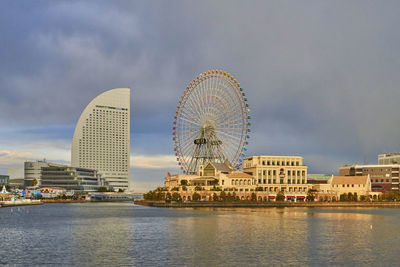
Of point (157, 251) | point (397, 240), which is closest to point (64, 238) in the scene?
point (157, 251)

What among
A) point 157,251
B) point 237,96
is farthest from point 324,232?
point 237,96

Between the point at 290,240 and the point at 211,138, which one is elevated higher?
the point at 211,138

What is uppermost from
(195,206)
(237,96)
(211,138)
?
(237,96)

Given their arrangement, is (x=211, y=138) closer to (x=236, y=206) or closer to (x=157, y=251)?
(x=236, y=206)

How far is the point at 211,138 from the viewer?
195m

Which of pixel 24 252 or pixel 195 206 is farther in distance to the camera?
pixel 195 206

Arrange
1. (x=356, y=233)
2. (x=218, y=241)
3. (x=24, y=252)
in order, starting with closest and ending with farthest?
(x=24, y=252)
(x=218, y=241)
(x=356, y=233)

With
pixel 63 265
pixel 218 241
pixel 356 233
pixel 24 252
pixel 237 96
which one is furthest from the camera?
pixel 237 96

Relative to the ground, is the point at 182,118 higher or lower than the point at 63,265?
higher

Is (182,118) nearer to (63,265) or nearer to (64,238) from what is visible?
(64,238)

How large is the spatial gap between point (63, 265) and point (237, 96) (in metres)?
135

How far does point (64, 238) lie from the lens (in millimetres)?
82438

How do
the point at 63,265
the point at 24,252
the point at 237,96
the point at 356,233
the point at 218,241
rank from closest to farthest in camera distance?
1. the point at 63,265
2. the point at 24,252
3. the point at 218,241
4. the point at 356,233
5. the point at 237,96

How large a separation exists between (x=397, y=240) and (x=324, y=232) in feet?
47.4
